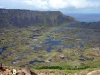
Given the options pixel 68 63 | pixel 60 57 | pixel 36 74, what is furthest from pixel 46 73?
pixel 60 57

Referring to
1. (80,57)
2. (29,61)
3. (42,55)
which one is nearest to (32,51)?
(42,55)

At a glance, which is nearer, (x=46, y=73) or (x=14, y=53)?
(x=46, y=73)

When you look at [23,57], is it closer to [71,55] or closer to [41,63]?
[41,63]

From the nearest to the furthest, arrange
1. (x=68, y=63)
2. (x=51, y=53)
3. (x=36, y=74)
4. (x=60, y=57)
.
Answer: (x=36, y=74) < (x=68, y=63) < (x=60, y=57) < (x=51, y=53)

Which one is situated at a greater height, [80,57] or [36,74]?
[36,74]

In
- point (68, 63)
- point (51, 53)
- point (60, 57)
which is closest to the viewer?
point (68, 63)

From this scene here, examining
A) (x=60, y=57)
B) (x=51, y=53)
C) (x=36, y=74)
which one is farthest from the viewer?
(x=51, y=53)

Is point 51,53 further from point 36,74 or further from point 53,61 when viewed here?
point 36,74

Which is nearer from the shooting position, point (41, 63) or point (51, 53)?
point (41, 63)

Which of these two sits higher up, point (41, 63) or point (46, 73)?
point (46, 73)
